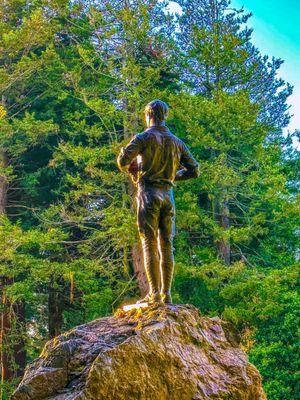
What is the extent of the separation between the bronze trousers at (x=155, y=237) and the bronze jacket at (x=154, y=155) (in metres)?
0.10

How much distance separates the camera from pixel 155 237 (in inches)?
222

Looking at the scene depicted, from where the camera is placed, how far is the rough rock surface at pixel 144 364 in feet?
14.3

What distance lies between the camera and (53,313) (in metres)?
16.1

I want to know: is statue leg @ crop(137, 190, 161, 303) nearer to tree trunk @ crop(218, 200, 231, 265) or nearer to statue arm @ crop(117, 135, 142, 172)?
statue arm @ crop(117, 135, 142, 172)

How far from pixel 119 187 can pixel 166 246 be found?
987 centimetres

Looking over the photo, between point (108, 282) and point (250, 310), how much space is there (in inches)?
135

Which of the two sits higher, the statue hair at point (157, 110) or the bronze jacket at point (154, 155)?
the statue hair at point (157, 110)

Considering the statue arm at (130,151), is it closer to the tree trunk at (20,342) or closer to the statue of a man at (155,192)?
the statue of a man at (155,192)

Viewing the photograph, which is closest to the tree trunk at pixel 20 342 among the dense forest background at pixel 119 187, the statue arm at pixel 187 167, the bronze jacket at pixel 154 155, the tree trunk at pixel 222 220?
the dense forest background at pixel 119 187

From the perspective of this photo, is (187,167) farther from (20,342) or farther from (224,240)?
(20,342)

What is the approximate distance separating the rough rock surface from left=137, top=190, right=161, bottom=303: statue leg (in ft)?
1.20

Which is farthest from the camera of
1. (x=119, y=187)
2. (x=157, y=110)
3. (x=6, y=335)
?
(x=119, y=187)

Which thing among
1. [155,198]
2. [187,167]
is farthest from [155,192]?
[187,167]

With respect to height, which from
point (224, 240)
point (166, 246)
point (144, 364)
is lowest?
point (144, 364)
